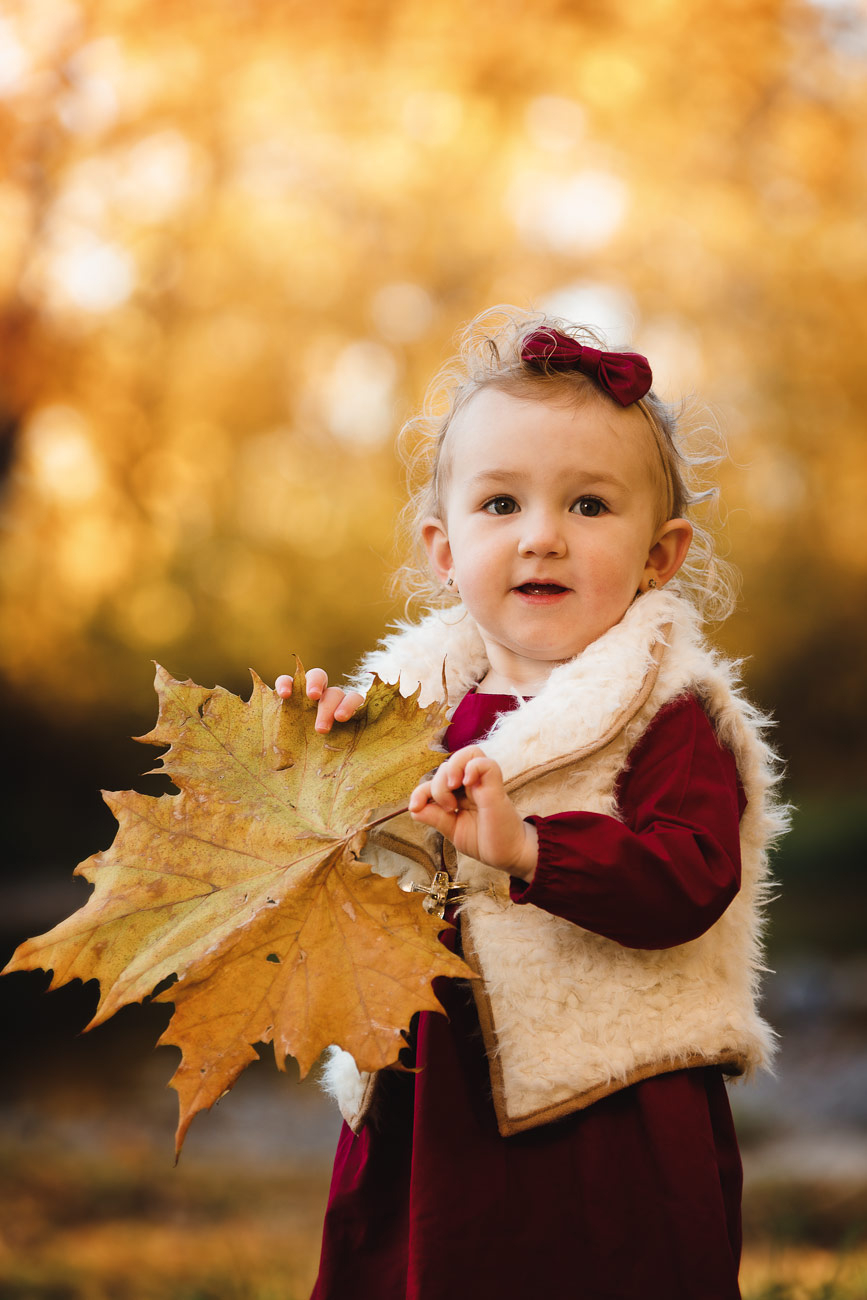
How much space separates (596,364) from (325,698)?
1.22ft

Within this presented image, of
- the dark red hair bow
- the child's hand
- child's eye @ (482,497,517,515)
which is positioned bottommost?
the child's hand

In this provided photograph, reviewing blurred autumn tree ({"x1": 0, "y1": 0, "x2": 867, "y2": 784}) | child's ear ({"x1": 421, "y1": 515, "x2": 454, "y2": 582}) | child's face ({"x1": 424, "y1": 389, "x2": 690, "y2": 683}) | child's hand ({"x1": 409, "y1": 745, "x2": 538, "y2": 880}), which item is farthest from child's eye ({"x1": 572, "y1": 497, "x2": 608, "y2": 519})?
blurred autumn tree ({"x1": 0, "y1": 0, "x2": 867, "y2": 784})

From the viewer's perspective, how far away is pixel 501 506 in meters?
0.99

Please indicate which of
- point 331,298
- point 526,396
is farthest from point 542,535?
point 331,298

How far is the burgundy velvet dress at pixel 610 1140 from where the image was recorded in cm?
80

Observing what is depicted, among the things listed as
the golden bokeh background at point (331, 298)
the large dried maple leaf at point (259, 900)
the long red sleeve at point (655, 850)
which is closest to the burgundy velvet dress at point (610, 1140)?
the long red sleeve at point (655, 850)

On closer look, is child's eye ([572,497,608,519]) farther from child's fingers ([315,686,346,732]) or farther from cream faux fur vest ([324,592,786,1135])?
child's fingers ([315,686,346,732])

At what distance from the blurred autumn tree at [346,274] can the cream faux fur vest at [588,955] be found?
7.96 ft

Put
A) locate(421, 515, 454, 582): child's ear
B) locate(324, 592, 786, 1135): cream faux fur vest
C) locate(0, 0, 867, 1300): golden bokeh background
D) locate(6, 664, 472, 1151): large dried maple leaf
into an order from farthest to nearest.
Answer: locate(0, 0, 867, 1300): golden bokeh background, locate(421, 515, 454, 582): child's ear, locate(324, 592, 786, 1135): cream faux fur vest, locate(6, 664, 472, 1151): large dried maple leaf

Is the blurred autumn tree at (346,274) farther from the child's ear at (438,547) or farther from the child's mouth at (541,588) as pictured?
the child's mouth at (541,588)

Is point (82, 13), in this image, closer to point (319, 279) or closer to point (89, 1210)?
point (319, 279)

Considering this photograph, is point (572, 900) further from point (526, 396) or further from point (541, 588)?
point (526, 396)

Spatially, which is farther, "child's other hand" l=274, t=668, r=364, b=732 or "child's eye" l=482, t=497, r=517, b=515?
"child's eye" l=482, t=497, r=517, b=515

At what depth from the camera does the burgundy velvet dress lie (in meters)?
0.80
